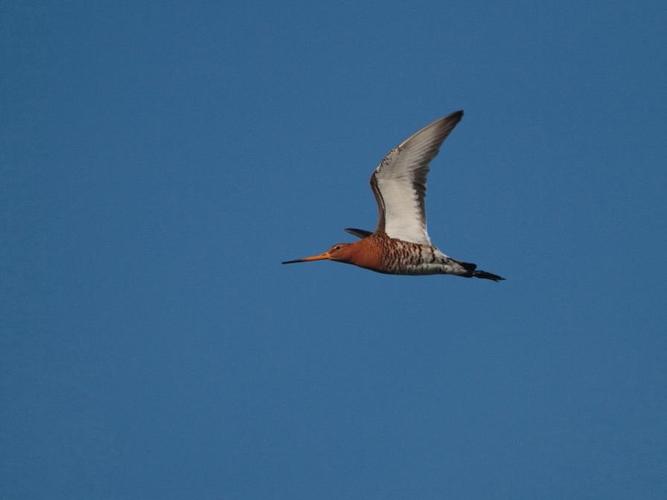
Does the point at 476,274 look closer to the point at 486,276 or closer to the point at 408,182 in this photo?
the point at 486,276

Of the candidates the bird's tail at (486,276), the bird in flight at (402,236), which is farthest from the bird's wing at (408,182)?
the bird's tail at (486,276)

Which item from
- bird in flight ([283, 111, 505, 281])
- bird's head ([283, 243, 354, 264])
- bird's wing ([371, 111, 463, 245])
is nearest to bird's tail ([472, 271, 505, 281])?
bird in flight ([283, 111, 505, 281])

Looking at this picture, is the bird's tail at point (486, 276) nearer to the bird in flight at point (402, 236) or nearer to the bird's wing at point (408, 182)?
the bird in flight at point (402, 236)

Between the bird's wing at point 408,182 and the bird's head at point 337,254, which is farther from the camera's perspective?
the bird's head at point 337,254

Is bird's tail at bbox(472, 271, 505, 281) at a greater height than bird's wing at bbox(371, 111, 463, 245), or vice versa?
bird's wing at bbox(371, 111, 463, 245)

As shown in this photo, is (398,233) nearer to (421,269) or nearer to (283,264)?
(421,269)

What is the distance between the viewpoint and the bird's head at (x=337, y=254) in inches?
859

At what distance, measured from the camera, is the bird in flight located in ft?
68.0

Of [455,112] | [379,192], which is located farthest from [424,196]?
[455,112]

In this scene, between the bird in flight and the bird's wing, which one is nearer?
the bird's wing

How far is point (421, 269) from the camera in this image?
2155 cm

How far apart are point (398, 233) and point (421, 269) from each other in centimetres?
110

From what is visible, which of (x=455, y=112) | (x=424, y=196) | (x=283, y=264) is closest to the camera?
(x=455, y=112)

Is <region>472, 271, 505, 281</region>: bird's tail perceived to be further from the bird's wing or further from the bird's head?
the bird's head
